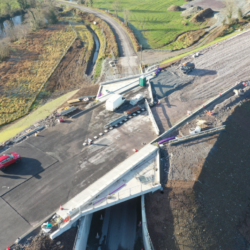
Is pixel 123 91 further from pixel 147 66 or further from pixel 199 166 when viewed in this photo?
pixel 199 166

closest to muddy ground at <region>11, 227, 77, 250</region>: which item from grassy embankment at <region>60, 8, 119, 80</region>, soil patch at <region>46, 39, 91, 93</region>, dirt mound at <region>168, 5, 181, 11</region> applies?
soil patch at <region>46, 39, 91, 93</region>

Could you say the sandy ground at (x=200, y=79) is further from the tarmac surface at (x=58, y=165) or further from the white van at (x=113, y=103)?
the white van at (x=113, y=103)

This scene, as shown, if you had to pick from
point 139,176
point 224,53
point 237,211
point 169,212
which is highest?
point 224,53

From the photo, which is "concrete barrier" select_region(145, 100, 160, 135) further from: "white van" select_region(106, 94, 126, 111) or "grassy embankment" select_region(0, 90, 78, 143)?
"grassy embankment" select_region(0, 90, 78, 143)

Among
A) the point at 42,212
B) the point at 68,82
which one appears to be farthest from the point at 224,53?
the point at 42,212

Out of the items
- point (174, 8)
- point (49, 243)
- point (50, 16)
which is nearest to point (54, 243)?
point (49, 243)

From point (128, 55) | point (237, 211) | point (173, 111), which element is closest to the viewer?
point (237, 211)

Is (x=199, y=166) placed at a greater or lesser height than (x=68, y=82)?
lesser

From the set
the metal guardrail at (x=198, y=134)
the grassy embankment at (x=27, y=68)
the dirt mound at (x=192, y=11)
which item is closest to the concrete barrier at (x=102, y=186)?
the metal guardrail at (x=198, y=134)

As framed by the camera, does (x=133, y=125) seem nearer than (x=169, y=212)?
No
